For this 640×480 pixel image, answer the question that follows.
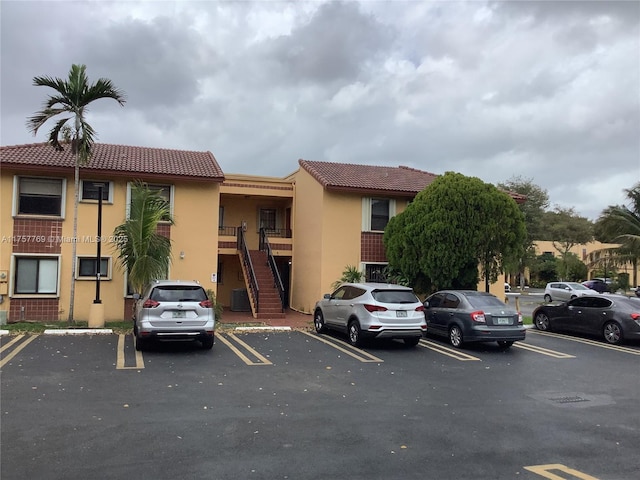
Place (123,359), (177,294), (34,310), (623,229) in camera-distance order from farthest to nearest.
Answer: (623,229) < (34,310) < (177,294) < (123,359)

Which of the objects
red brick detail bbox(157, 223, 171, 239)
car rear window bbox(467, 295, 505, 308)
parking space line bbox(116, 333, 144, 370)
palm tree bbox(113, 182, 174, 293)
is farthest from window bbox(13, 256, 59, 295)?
car rear window bbox(467, 295, 505, 308)

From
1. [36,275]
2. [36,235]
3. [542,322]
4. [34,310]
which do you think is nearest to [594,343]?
[542,322]

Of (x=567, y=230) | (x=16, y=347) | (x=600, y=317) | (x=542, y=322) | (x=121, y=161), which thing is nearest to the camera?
(x=16, y=347)

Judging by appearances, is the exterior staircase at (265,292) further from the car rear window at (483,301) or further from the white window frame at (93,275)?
the car rear window at (483,301)

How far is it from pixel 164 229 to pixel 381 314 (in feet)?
30.1

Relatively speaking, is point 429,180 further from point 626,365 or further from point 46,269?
point 46,269

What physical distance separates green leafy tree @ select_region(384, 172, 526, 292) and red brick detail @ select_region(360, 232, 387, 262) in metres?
2.49

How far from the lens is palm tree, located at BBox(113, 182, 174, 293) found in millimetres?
15102

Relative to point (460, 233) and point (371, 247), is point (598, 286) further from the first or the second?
point (460, 233)

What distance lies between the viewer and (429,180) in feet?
75.1

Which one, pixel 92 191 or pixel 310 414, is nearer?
pixel 310 414

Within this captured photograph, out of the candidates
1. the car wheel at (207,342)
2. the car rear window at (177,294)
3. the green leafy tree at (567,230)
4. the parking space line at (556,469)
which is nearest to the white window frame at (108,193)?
the car rear window at (177,294)

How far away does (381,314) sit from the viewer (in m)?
12.3

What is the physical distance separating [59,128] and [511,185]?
44.6 m
